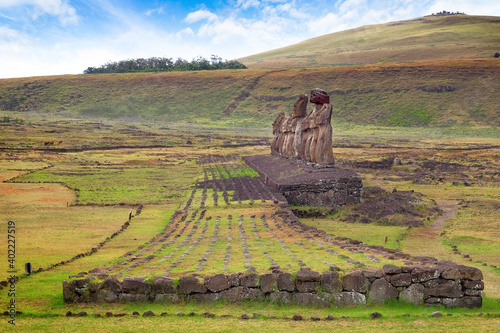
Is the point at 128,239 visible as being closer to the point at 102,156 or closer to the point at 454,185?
the point at 454,185

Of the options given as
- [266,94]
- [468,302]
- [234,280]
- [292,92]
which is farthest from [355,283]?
[266,94]

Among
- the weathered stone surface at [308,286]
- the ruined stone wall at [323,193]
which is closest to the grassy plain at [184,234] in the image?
the weathered stone surface at [308,286]

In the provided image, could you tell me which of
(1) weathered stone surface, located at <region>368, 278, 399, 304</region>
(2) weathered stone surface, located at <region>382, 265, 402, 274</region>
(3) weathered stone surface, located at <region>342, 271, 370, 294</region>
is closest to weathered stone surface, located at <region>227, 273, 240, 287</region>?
(3) weathered stone surface, located at <region>342, 271, 370, 294</region>

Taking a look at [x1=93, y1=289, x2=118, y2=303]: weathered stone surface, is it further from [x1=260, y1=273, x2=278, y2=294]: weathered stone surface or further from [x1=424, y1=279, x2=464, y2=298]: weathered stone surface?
[x1=424, y1=279, x2=464, y2=298]: weathered stone surface

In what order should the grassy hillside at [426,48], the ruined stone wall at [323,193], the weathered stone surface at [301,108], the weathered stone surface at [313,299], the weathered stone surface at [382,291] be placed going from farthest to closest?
the grassy hillside at [426,48], the weathered stone surface at [301,108], the ruined stone wall at [323,193], the weathered stone surface at [382,291], the weathered stone surface at [313,299]

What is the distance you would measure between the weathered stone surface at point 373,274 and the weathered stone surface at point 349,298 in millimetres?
405

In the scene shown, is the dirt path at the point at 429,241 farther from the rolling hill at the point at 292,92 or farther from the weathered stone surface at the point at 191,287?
the rolling hill at the point at 292,92

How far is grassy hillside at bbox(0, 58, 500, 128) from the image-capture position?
10544cm

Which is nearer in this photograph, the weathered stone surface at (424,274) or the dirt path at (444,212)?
the weathered stone surface at (424,274)

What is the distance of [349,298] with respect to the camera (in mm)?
11016

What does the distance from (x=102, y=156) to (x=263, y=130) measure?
2005 inches

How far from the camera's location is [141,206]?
92.8 feet

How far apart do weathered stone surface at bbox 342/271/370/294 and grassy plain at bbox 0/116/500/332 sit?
40 cm

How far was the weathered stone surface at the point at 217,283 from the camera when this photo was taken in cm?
1111
